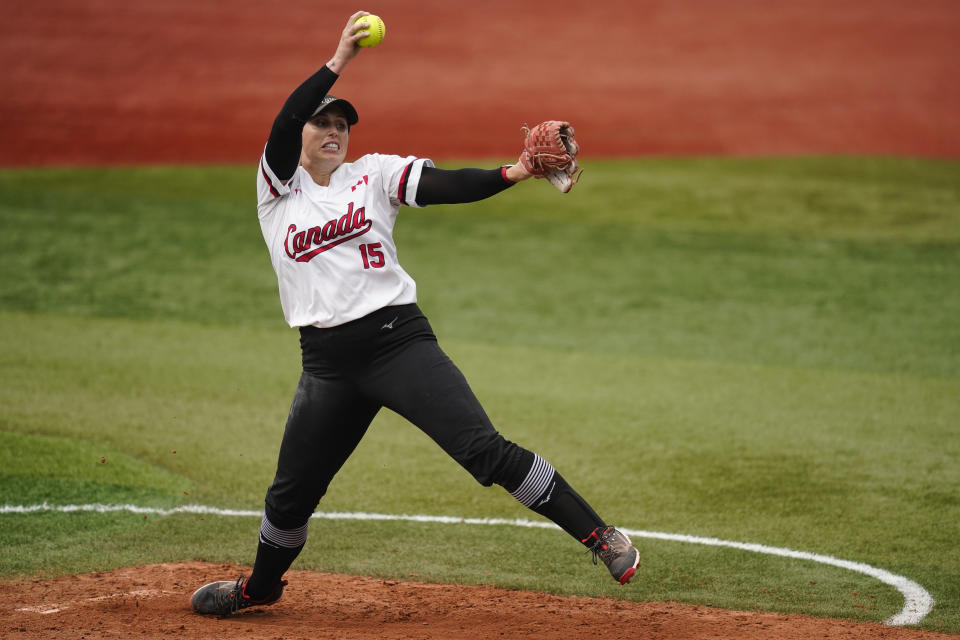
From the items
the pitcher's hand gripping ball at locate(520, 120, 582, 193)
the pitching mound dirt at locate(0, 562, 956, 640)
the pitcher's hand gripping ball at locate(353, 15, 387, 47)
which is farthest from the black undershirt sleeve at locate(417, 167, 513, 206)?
the pitching mound dirt at locate(0, 562, 956, 640)

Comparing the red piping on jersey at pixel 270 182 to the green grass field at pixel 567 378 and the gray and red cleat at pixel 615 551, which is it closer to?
the gray and red cleat at pixel 615 551

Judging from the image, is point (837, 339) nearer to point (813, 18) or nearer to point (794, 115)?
point (794, 115)

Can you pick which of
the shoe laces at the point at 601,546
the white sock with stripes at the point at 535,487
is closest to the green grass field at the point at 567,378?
the shoe laces at the point at 601,546

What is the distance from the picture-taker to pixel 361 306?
3768 mm

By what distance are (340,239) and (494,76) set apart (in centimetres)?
1619

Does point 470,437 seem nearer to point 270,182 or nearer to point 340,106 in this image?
point 270,182

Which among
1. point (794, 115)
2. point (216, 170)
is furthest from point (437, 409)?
point (794, 115)

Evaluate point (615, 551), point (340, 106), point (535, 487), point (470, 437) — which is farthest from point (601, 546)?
point (340, 106)

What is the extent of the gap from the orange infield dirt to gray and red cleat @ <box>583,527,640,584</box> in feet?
43.2

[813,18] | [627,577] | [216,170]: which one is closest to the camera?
[627,577]

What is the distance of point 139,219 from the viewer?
512 inches

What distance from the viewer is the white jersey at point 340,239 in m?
3.78

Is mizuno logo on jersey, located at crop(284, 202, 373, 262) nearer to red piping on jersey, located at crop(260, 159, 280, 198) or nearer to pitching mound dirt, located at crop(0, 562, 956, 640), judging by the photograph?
red piping on jersey, located at crop(260, 159, 280, 198)

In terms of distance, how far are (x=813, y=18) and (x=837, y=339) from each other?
44.1 feet
